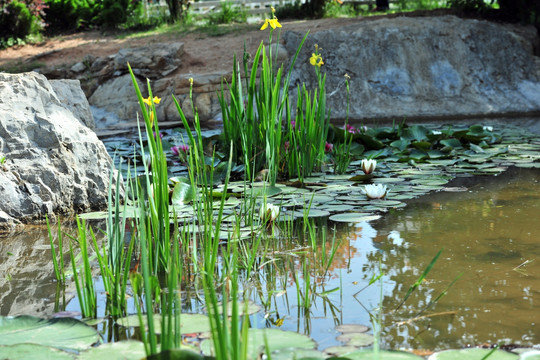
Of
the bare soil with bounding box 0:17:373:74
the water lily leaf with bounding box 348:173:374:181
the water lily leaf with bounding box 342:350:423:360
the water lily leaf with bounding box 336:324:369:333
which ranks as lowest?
the water lily leaf with bounding box 348:173:374:181

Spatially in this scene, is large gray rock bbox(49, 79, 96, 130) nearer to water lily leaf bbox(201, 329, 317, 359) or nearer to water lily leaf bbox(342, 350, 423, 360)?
water lily leaf bbox(201, 329, 317, 359)

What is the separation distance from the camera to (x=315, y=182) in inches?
135

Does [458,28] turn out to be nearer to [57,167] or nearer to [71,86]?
[71,86]

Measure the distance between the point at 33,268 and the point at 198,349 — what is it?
37.9 inches

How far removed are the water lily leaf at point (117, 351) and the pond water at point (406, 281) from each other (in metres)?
0.31

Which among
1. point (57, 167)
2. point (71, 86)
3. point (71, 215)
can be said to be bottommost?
point (71, 215)

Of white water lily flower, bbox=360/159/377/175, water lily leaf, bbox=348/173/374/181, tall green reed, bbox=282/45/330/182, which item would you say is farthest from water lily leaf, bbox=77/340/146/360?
white water lily flower, bbox=360/159/377/175

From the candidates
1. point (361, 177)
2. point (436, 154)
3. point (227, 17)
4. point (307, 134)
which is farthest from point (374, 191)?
point (227, 17)

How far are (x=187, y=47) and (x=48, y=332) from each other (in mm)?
8249

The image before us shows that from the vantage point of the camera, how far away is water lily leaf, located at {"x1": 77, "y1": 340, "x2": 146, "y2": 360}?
131cm

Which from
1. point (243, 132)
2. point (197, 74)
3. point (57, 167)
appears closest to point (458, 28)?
Result: point (197, 74)

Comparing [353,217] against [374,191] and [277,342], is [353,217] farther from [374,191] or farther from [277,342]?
[277,342]

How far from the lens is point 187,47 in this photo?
9.30 m

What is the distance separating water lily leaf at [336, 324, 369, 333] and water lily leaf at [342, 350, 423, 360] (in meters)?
0.17
